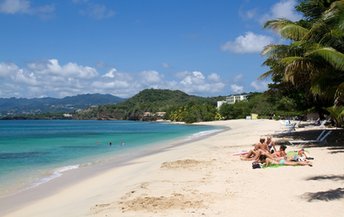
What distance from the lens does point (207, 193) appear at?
934cm

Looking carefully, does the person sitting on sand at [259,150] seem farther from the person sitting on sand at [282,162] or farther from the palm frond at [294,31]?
the palm frond at [294,31]

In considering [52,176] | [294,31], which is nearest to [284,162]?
[294,31]

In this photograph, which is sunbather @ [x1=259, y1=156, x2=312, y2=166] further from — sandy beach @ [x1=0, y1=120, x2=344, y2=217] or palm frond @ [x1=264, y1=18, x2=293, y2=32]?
palm frond @ [x1=264, y1=18, x2=293, y2=32]

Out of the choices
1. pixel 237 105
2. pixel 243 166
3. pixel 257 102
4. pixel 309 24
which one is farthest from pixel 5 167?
pixel 237 105

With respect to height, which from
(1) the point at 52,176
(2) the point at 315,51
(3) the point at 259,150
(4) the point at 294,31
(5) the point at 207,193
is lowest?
(1) the point at 52,176

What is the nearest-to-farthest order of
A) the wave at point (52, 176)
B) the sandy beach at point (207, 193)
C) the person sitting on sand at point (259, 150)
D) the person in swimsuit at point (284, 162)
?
the sandy beach at point (207, 193) < the person in swimsuit at point (284, 162) < the person sitting on sand at point (259, 150) < the wave at point (52, 176)

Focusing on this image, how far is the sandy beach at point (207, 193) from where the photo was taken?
7.61m

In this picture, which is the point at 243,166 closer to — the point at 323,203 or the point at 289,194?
the point at 289,194

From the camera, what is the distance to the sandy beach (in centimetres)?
761

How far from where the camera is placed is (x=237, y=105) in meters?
123

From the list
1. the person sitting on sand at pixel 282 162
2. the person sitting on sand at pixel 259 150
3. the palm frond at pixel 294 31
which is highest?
the palm frond at pixel 294 31

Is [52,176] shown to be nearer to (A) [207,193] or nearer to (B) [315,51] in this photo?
(A) [207,193]

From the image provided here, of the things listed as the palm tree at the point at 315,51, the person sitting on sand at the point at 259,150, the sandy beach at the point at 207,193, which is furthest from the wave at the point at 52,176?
the palm tree at the point at 315,51

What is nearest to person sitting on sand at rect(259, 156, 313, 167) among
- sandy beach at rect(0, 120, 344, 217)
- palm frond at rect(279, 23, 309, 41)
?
sandy beach at rect(0, 120, 344, 217)
